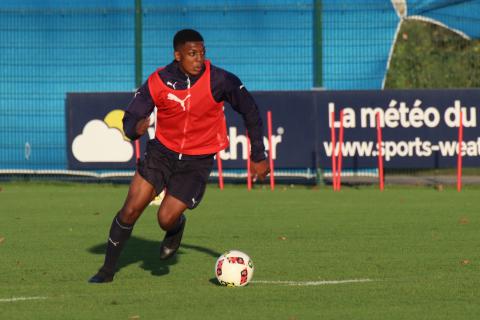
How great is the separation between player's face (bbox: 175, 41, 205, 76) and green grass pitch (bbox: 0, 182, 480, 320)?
5.75ft

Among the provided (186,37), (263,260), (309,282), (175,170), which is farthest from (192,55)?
(263,260)

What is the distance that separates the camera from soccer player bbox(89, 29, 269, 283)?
986cm

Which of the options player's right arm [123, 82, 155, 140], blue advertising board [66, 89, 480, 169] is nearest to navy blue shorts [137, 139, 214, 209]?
player's right arm [123, 82, 155, 140]

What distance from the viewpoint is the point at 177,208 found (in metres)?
10.2

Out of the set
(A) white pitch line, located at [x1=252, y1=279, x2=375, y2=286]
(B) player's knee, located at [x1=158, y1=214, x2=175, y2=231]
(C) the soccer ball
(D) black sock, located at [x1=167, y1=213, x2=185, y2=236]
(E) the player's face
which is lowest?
(A) white pitch line, located at [x1=252, y1=279, x2=375, y2=286]

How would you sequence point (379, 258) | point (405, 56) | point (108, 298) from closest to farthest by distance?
point (108, 298)
point (379, 258)
point (405, 56)

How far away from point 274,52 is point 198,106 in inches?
529

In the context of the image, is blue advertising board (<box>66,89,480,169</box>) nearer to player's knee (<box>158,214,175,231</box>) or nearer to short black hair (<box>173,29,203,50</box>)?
player's knee (<box>158,214,175,231</box>)

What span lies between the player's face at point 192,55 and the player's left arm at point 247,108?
0.24 metres

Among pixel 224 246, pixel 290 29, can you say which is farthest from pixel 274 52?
pixel 224 246

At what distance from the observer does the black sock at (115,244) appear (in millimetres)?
9938

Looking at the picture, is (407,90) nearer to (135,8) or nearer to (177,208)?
(135,8)

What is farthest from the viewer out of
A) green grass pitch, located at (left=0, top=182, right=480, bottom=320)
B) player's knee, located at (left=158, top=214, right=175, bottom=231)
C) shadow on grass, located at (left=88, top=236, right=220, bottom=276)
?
shadow on grass, located at (left=88, top=236, right=220, bottom=276)

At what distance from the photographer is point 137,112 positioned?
9.84m
